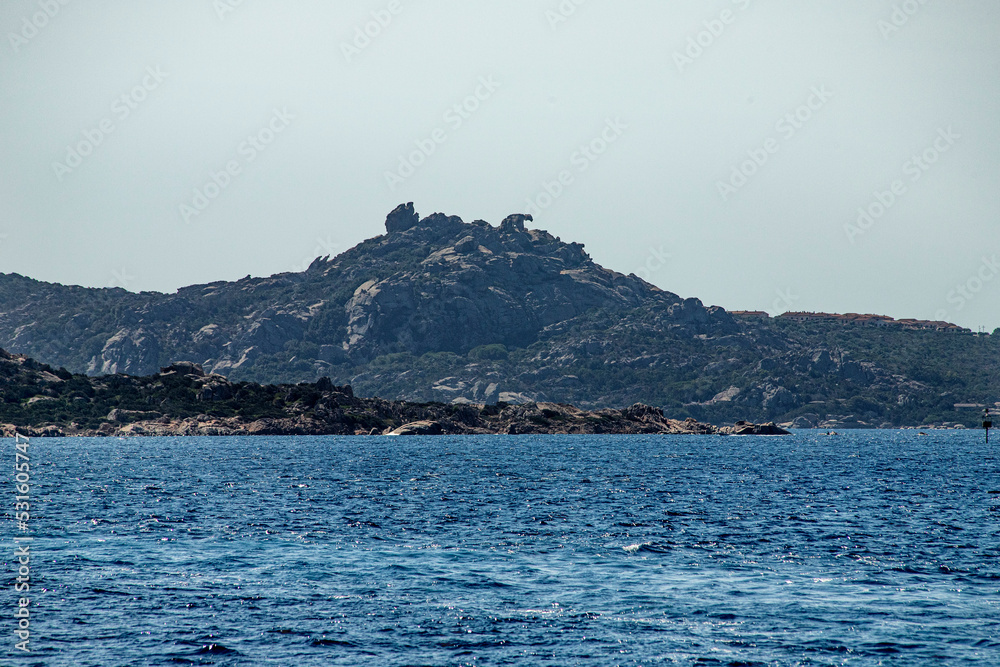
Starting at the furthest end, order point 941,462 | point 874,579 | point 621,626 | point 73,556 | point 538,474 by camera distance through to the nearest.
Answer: point 941,462 → point 538,474 → point 73,556 → point 874,579 → point 621,626

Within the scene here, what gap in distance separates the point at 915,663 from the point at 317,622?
1941cm

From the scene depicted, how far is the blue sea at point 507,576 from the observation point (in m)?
26.9

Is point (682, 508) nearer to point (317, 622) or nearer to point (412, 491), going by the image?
point (412, 491)

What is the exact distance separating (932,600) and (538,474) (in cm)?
6378

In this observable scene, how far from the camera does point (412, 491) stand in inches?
2940

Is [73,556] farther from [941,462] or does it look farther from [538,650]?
[941,462]

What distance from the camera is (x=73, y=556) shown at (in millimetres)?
41281

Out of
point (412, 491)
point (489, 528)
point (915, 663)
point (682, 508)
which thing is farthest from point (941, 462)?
point (915, 663)

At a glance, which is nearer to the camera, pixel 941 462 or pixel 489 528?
pixel 489 528

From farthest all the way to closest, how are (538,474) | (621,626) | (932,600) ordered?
(538,474) → (932,600) → (621,626)

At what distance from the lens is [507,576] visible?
3747cm

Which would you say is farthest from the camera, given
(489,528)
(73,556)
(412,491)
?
(412,491)

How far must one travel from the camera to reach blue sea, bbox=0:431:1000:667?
2689cm

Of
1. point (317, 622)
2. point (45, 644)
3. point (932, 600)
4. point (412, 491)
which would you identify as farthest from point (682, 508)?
point (45, 644)
